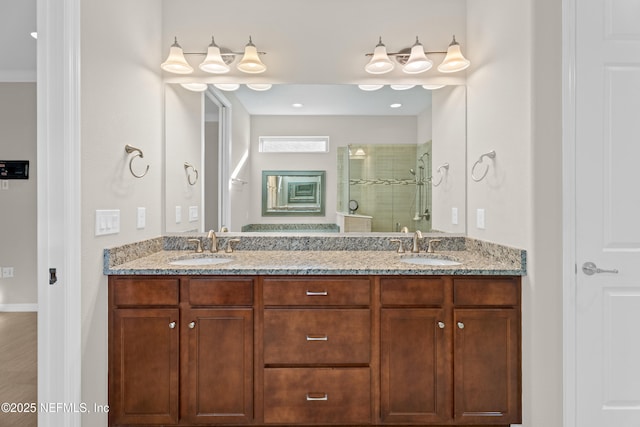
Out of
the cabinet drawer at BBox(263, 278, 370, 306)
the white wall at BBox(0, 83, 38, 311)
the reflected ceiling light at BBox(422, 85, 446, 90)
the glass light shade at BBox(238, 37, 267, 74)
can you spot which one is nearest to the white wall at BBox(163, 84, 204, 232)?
the glass light shade at BBox(238, 37, 267, 74)

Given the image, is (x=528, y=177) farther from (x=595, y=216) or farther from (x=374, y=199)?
(x=374, y=199)

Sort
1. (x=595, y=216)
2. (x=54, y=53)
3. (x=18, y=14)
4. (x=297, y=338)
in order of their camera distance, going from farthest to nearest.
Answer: (x=18, y=14) → (x=297, y=338) → (x=595, y=216) → (x=54, y=53)

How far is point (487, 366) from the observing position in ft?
6.11

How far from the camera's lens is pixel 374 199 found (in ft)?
8.48

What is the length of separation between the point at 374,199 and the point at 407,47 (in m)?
1.10

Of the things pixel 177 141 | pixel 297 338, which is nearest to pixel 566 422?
pixel 297 338

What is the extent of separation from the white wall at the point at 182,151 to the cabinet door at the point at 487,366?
188 centimetres

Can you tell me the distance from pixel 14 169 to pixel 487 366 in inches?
201

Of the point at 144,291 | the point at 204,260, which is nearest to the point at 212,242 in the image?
the point at 204,260

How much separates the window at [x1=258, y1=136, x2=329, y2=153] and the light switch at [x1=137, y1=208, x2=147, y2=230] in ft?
2.95

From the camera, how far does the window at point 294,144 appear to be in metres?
2.61

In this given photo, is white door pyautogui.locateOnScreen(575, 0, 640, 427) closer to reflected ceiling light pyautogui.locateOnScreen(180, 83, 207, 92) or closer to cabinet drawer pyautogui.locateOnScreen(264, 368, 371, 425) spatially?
cabinet drawer pyautogui.locateOnScreen(264, 368, 371, 425)

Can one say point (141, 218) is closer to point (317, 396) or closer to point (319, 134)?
point (319, 134)

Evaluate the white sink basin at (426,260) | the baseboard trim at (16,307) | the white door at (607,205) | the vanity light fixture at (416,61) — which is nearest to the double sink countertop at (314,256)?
the white sink basin at (426,260)
